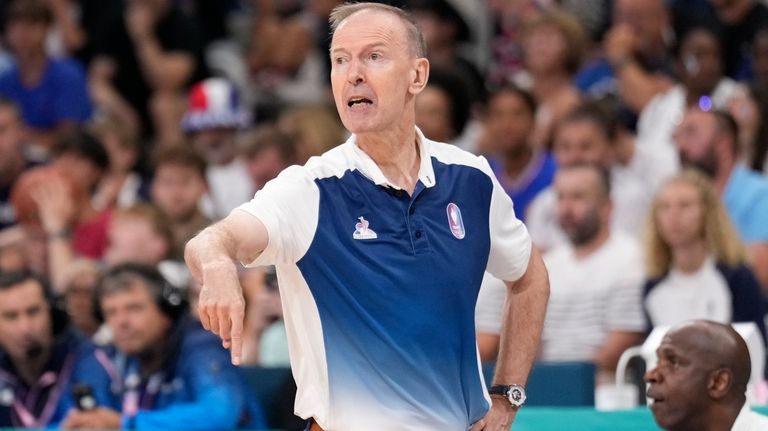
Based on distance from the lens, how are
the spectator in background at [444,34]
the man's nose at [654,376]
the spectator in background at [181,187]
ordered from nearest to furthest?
1. the man's nose at [654,376]
2. the spectator in background at [181,187]
3. the spectator in background at [444,34]

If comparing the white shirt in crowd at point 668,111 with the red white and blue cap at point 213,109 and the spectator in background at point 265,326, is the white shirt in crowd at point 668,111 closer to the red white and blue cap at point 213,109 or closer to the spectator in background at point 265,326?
the spectator in background at point 265,326

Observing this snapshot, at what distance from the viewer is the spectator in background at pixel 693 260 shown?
785 cm

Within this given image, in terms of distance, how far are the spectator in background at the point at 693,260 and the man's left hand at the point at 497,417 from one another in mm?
Result: 3397

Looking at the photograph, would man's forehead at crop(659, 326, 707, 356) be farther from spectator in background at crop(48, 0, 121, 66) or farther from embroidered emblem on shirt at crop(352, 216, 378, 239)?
spectator in background at crop(48, 0, 121, 66)

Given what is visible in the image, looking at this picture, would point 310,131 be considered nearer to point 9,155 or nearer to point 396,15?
point 9,155

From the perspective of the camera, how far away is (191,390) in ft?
24.0

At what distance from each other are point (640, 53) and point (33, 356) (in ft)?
16.8

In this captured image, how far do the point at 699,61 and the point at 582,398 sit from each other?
389cm

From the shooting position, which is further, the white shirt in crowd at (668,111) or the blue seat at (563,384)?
the white shirt in crowd at (668,111)

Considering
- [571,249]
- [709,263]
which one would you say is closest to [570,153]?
→ [571,249]

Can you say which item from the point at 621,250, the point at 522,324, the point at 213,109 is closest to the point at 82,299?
the point at 213,109

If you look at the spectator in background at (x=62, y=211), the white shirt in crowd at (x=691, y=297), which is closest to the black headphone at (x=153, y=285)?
Result: the spectator in background at (x=62, y=211)

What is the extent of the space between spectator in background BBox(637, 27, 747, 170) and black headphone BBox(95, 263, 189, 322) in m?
3.80

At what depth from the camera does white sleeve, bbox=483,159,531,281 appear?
15.1 feet
